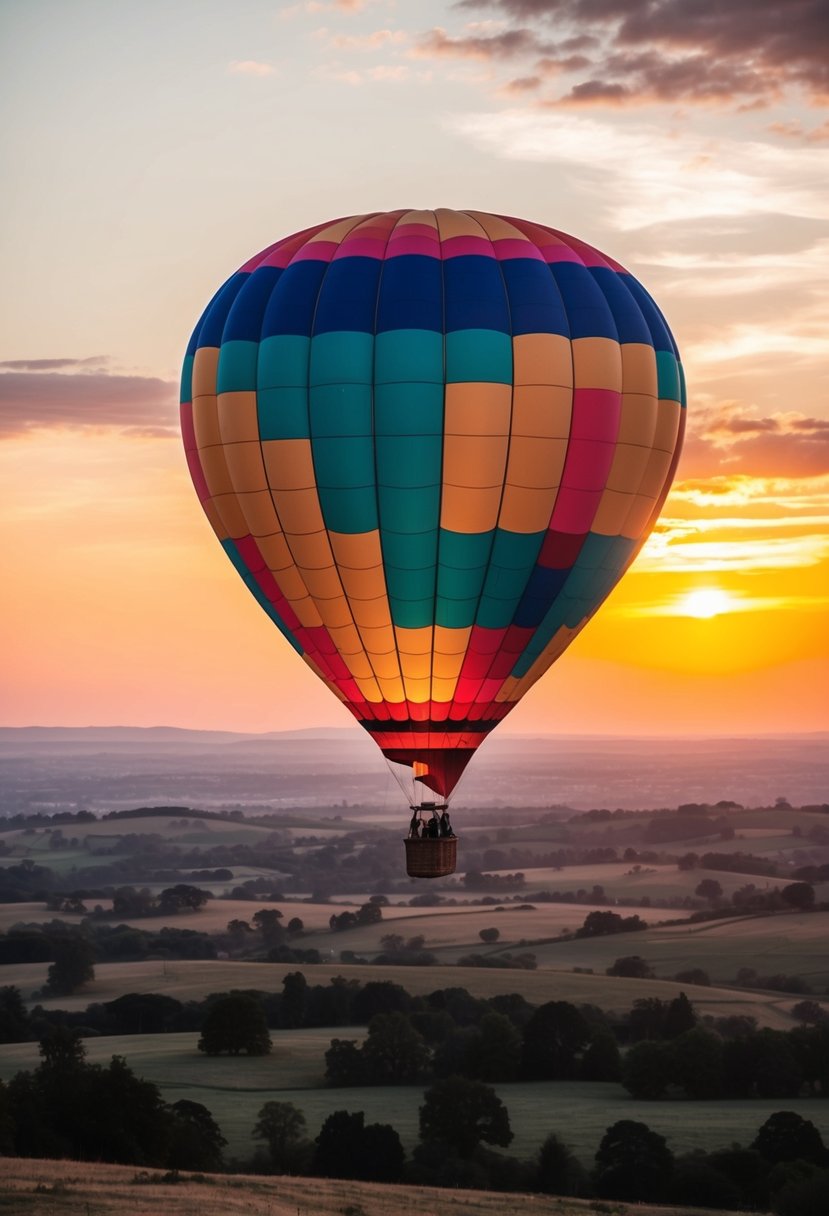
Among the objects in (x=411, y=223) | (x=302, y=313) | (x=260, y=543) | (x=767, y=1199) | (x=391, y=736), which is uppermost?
(x=411, y=223)

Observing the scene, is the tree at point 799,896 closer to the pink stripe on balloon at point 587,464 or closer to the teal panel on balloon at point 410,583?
the pink stripe on balloon at point 587,464

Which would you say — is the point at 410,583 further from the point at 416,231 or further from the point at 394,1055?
the point at 394,1055

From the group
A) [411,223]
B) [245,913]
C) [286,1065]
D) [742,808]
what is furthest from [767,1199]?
[742,808]

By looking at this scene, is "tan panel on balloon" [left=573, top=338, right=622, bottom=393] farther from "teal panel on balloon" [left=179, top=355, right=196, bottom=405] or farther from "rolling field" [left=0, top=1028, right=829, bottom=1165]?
"rolling field" [left=0, top=1028, right=829, bottom=1165]

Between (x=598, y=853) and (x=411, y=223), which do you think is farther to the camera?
(x=598, y=853)

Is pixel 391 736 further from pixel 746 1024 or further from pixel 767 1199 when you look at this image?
pixel 746 1024

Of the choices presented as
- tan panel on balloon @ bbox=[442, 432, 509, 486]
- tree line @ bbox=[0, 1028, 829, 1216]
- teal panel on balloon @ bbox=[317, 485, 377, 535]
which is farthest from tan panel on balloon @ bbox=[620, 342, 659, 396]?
tree line @ bbox=[0, 1028, 829, 1216]
